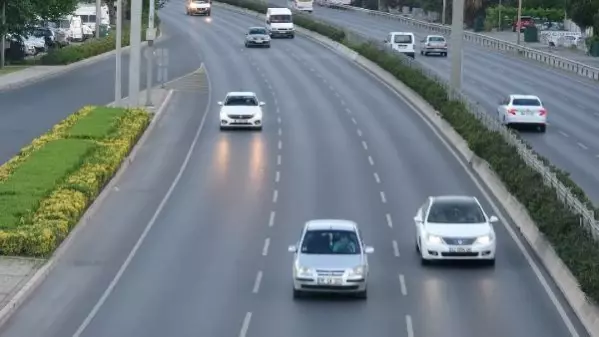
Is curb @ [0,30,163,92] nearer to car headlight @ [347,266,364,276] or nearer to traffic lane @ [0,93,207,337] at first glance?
traffic lane @ [0,93,207,337]

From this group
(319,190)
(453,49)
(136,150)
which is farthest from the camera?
(453,49)

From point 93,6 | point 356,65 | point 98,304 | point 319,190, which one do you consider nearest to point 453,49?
point 319,190

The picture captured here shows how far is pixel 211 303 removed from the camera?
89.2ft

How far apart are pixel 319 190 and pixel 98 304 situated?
14301 millimetres

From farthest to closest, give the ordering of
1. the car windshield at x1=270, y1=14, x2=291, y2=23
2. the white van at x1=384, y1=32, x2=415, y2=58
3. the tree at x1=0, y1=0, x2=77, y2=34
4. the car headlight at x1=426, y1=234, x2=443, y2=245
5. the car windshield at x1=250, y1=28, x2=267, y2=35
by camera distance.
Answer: the car windshield at x1=270, y1=14, x2=291, y2=23
the car windshield at x1=250, y1=28, x2=267, y2=35
the white van at x1=384, y1=32, x2=415, y2=58
the tree at x1=0, y1=0, x2=77, y2=34
the car headlight at x1=426, y1=234, x2=443, y2=245

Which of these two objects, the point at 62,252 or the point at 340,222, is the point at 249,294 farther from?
the point at 62,252

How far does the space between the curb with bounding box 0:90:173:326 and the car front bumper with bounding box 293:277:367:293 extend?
18.3 feet

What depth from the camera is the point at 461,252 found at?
1189 inches

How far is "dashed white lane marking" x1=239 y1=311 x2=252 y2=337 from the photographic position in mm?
24609

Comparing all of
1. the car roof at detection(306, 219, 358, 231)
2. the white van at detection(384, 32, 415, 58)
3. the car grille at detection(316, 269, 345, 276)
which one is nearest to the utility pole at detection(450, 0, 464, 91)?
the car roof at detection(306, 219, 358, 231)

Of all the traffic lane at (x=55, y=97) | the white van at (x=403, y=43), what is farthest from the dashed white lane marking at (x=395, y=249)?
the white van at (x=403, y=43)

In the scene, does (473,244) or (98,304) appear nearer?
(98,304)

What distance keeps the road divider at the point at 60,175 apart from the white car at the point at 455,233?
862cm

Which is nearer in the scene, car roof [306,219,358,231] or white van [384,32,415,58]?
car roof [306,219,358,231]
